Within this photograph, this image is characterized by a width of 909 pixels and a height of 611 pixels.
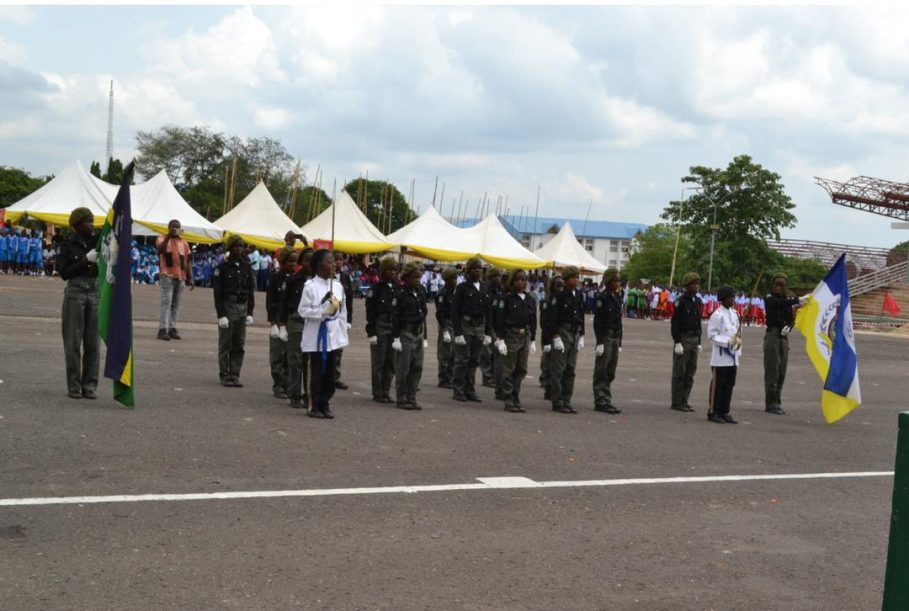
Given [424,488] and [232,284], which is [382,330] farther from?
[424,488]

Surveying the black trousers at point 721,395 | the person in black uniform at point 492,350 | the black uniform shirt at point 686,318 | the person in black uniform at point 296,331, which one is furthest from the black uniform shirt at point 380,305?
the black trousers at point 721,395

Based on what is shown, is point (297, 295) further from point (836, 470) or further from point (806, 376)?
point (806, 376)

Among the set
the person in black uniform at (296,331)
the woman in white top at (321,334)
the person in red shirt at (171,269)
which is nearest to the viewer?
the woman in white top at (321,334)

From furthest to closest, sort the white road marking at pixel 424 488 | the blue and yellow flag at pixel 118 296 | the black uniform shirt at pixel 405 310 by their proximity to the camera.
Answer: the black uniform shirt at pixel 405 310, the blue and yellow flag at pixel 118 296, the white road marking at pixel 424 488

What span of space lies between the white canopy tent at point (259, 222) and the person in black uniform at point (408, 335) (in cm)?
2746

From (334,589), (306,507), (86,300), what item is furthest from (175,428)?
(334,589)

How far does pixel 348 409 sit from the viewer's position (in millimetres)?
11891

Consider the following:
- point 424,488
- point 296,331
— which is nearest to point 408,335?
point 296,331

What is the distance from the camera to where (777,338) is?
1532 centimetres

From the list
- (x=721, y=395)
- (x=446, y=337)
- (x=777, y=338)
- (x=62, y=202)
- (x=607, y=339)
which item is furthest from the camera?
(x=62, y=202)

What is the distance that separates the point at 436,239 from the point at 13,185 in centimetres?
7992

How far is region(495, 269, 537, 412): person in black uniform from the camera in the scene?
42.9 feet

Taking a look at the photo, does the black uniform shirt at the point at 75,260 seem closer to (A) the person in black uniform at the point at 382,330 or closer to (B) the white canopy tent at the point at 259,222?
(A) the person in black uniform at the point at 382,330

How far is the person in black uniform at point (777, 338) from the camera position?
1495 centimetres
